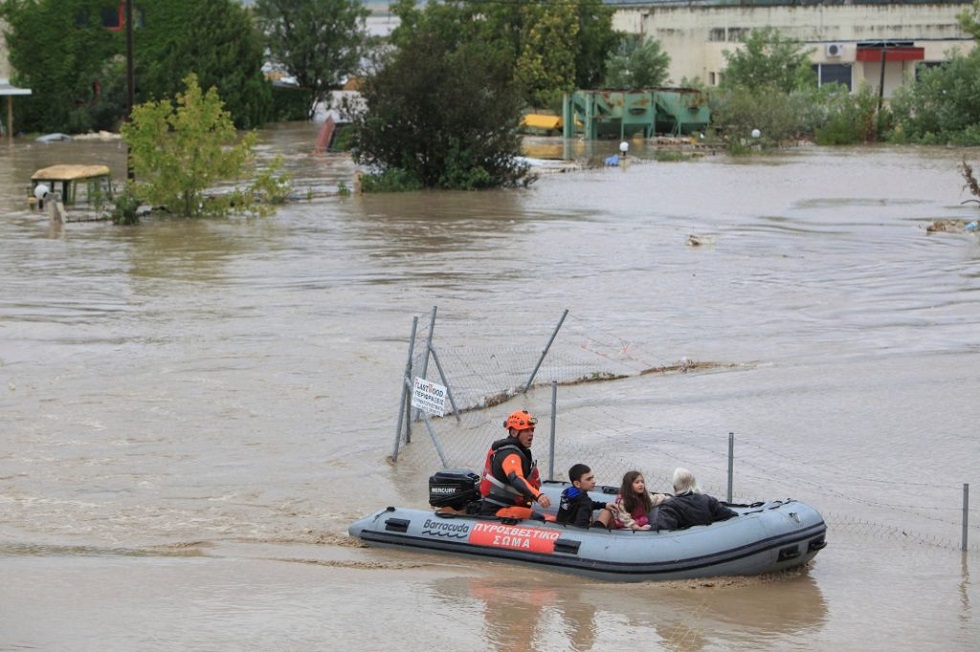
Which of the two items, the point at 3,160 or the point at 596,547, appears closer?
the point at 596,547

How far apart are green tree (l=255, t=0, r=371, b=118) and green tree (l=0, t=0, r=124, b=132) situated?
52.8 ft

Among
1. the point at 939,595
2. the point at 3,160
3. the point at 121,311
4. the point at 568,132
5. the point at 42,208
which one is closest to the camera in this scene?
the point at 939,595

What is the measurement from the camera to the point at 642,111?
65000mm

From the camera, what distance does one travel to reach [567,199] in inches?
1578

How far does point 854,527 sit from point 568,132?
179ft

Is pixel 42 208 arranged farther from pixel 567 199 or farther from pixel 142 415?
pixel 142 415

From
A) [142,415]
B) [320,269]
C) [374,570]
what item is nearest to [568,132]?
[320,269]

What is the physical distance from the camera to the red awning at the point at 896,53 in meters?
75.1

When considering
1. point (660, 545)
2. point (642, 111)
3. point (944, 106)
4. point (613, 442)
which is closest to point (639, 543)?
point (660, 545)

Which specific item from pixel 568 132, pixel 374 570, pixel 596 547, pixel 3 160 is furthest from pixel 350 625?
pixel 568 132

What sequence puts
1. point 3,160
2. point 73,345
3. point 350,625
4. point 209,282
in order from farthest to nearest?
1. point 3,160
2. point 209,282
3. point 73,345
4. point 350,625

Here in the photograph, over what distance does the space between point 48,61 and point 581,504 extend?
55.8 m

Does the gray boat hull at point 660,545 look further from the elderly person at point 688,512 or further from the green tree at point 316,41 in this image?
the green tree at point 316,41

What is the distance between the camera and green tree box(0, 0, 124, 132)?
206ft
